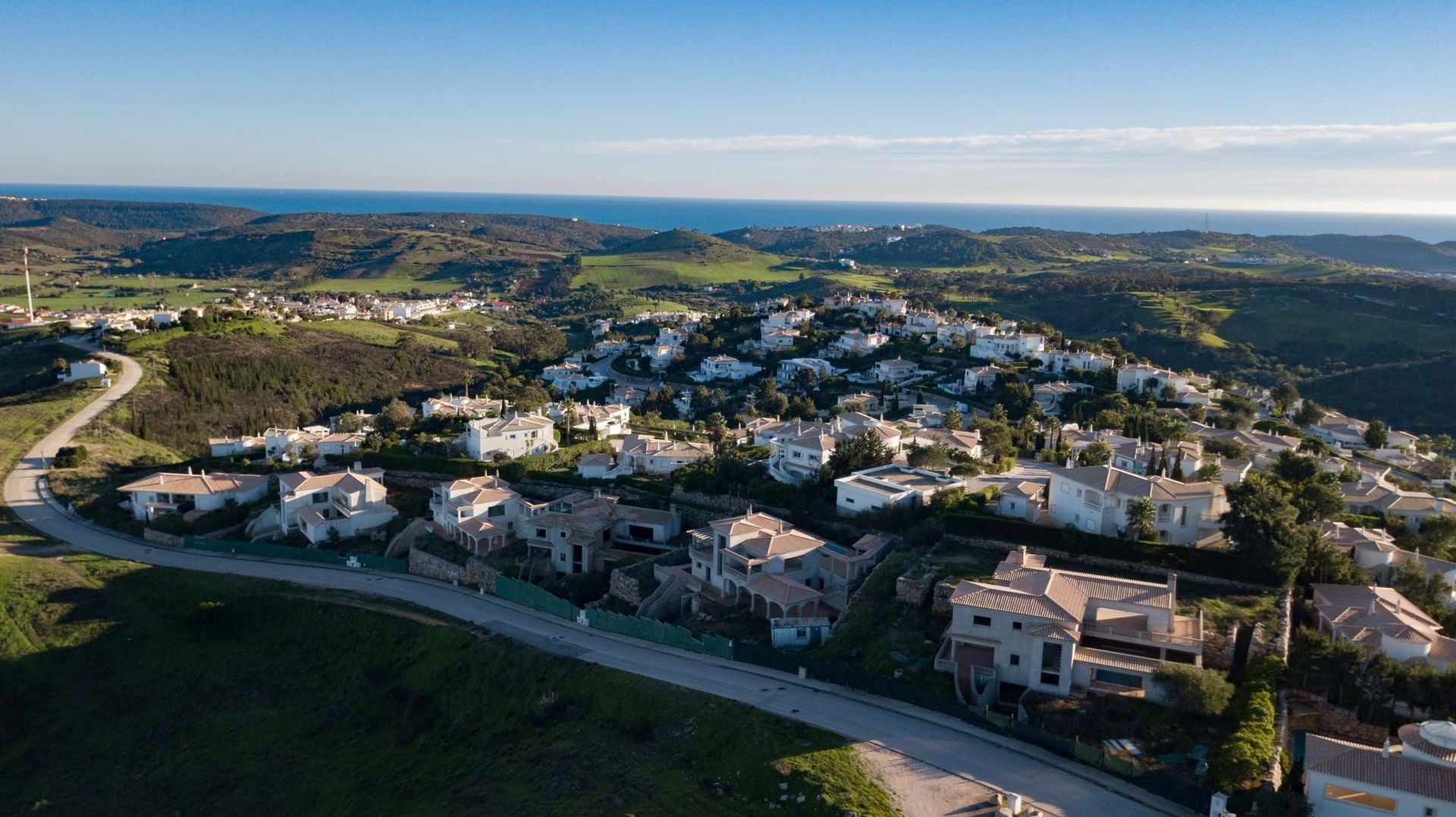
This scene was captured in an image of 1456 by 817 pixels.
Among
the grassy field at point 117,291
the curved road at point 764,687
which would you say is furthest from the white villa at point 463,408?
the grassy field at point 117,291

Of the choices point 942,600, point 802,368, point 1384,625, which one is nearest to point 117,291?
point 802,368

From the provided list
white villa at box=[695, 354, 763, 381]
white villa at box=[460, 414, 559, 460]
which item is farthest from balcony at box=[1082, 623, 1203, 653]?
white villa at box=[695, 354, 763, 381]

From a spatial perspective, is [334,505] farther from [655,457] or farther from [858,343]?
[858,343]

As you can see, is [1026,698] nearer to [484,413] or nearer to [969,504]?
[969,504]

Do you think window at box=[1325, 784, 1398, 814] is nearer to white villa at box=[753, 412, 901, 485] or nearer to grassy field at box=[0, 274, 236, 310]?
white villa at box=[753, 412, 901, 485]

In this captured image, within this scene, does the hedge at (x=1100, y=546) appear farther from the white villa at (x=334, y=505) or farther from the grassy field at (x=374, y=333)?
the grassy field at (x=374, y=333)

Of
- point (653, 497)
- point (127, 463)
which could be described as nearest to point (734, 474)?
point (653, 497)
